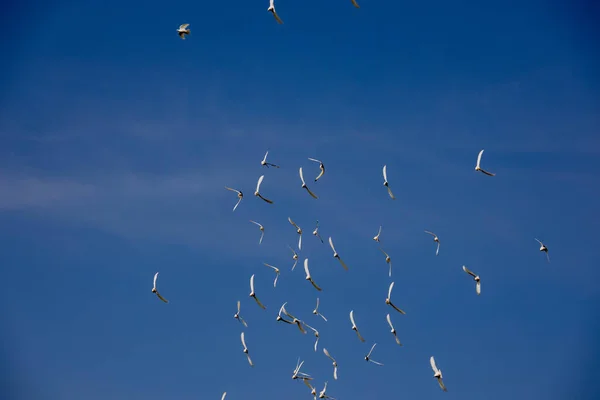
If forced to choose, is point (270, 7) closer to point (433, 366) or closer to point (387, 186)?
point (387, 186)

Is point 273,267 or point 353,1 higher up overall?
point 353,1

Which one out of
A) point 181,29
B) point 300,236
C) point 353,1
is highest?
point 353,1

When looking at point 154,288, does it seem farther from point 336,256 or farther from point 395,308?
point 395,308

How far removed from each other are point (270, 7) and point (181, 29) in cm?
608

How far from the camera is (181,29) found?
42719 millimetres

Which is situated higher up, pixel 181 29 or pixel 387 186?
pixel 181 29

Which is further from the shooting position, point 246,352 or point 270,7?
point 246,352

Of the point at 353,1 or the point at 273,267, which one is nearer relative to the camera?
the point at 353,1

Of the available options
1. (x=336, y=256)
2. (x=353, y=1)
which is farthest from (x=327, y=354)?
(x=353, y=1)

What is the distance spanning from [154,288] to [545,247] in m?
21.7

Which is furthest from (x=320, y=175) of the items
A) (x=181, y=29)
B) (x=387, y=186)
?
(x=181, y=29)

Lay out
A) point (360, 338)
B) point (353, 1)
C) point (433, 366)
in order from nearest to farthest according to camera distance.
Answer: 1. point (353, 1)
2. point (433, 366)
3. point (360, 338)

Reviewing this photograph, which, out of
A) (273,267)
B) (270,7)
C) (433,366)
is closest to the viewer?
(270,7)

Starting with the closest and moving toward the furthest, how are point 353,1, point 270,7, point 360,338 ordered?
point 353,1, point 270,7, point 360,338
